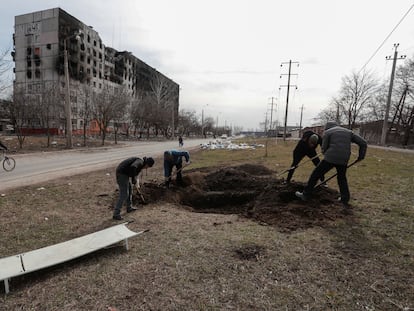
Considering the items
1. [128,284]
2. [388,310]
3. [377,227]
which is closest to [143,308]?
[128,284]

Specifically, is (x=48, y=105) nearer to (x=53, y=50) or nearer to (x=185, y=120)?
(x=53, y=50)

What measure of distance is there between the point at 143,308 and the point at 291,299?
1.41 m

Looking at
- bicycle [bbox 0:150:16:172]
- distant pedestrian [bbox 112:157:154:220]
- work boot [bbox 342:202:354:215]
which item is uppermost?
distant pedestrian [bbox 112:157:154:220]

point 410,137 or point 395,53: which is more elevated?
point 395,53

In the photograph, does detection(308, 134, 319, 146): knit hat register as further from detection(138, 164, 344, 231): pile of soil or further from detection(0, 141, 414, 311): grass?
detection(0, 141, 414, 311): grass

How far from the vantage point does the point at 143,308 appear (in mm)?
2119

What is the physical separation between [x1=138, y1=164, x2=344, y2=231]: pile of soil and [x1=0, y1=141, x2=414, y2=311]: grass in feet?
1.10

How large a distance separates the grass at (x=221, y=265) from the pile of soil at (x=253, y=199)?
335 mm

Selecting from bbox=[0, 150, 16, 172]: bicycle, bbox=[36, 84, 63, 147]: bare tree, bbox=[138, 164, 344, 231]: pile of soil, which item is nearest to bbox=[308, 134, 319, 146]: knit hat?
bbox=[138, 164, 344, 231]: pile of soil

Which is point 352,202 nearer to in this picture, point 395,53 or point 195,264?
point 195,264

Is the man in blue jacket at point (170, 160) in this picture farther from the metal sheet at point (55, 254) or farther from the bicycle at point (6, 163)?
the bicycle at point (6, 163)

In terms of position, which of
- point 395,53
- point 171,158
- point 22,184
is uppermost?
point 395,53

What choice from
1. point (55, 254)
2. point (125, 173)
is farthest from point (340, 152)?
point (55, 254)

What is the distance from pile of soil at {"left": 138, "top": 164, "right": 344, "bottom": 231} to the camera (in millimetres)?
4203
